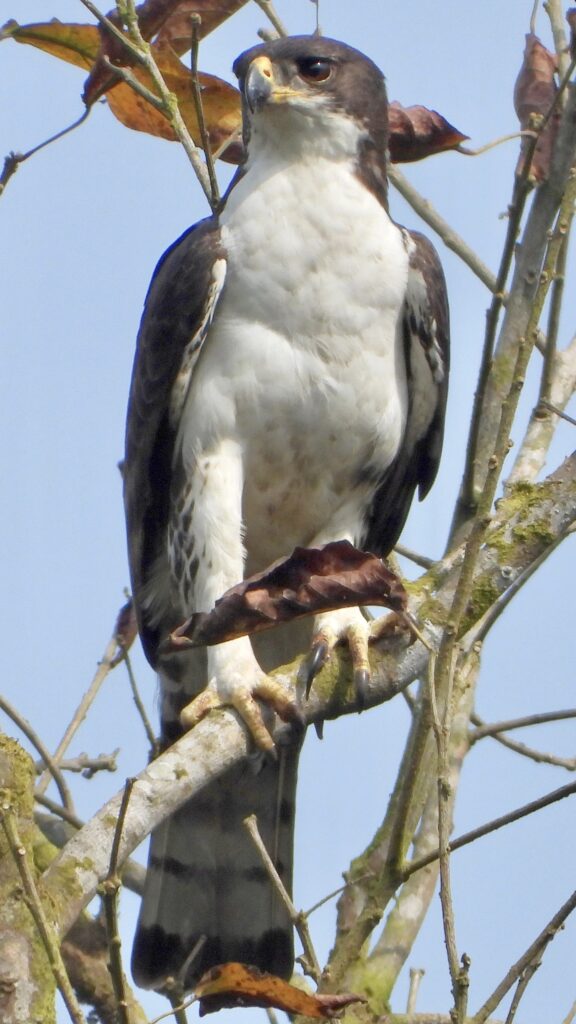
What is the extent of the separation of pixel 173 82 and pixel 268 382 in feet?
3.19

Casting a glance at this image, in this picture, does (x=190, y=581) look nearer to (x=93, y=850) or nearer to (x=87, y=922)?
(x=87, y=922)

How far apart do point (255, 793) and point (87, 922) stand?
0.95 metres

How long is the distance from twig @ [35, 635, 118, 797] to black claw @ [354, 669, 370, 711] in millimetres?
1203

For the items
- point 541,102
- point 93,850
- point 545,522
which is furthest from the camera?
point 541,102

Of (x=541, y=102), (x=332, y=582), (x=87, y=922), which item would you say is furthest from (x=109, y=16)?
(x=87, y=922)

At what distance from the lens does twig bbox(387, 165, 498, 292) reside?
5.57 metres

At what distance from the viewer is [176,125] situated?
4.59 metres

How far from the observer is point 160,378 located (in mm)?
5047

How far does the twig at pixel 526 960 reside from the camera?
10.1 feet

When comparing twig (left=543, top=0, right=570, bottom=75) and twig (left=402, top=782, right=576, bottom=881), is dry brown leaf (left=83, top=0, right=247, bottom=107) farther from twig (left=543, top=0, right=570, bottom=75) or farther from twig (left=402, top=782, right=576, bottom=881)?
twig (left=402, top=782, right=576, bottom=881)

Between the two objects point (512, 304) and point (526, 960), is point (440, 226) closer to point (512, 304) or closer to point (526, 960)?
point (512, 304)

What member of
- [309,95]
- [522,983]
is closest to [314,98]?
[309,95]

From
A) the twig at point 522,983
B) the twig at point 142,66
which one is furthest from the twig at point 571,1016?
the twig at point 142,66

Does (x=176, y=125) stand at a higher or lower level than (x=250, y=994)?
higher
